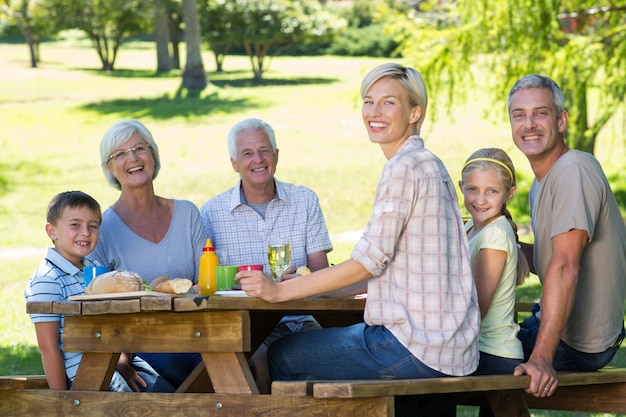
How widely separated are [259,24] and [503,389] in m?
25.4

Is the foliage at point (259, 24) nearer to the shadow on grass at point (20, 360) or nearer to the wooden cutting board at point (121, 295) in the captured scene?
the shadow on grass at point (20, 360)

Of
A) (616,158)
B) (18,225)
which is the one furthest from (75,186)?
(616,158)

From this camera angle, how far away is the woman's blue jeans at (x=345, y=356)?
11.7ft

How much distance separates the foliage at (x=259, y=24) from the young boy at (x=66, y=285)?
2474 cm

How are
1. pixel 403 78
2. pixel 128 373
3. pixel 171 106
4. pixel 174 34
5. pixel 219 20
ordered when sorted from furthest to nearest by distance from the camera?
pixel 174 34
pixel 219 20
pixel 171 106
pixel 128 373
pixel 403 78

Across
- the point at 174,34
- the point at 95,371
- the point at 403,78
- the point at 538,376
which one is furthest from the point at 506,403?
the point at 174,34

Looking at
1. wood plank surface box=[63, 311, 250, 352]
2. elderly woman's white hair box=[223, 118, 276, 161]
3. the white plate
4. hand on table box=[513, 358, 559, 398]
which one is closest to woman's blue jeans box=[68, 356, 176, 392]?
wood plank surface box=[63, 311, 250, 352]

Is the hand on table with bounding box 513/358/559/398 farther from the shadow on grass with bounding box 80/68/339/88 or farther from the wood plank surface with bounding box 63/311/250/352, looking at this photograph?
the shadow on grass with bounding box 80/68/339/88

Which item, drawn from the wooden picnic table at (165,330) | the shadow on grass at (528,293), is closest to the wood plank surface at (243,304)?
the wooden picnic table at (165,330)

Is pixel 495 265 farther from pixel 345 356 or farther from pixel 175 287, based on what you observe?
pixel 175 287

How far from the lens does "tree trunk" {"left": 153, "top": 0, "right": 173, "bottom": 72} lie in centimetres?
2877

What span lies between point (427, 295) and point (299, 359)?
1.96 feet

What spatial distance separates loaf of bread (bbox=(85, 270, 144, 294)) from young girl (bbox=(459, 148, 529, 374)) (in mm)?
1320

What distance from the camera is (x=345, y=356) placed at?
3.64 metres
